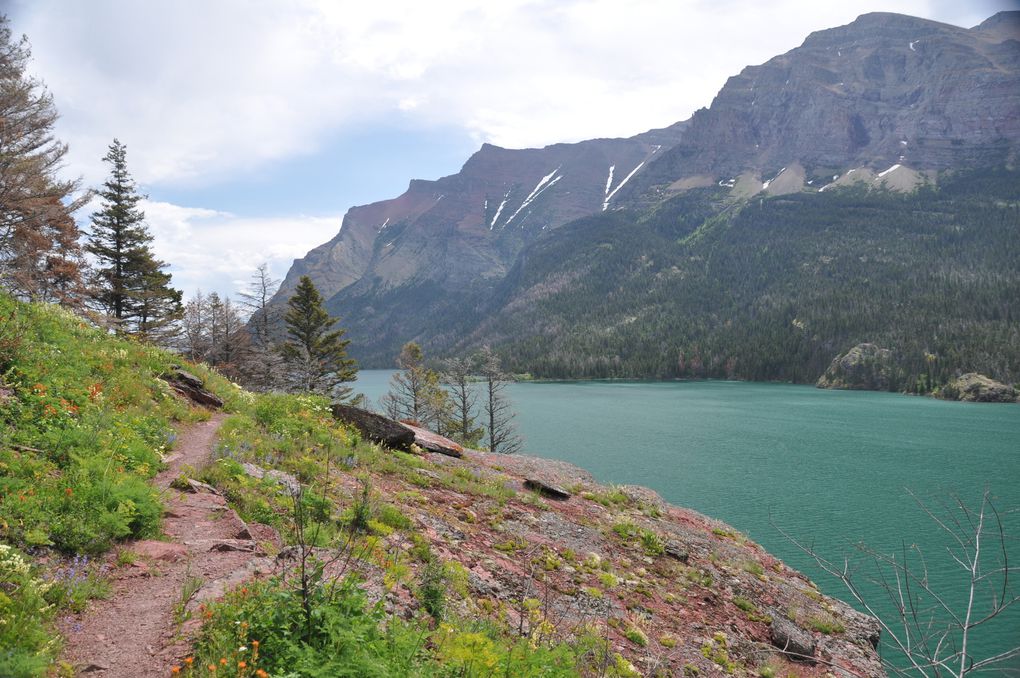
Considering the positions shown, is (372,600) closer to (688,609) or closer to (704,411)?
(688,609)

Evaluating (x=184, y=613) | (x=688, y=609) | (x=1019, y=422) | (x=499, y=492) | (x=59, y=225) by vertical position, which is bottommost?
(x=1019, y=422)

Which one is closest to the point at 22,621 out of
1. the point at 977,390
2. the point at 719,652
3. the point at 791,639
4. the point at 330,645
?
the point at 330,645

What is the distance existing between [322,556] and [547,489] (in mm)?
10668

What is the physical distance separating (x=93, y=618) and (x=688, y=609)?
10.8 metres

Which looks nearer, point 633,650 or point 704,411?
point 633,650

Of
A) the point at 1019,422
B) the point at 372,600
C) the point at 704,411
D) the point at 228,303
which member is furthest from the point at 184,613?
the point at 1019,422

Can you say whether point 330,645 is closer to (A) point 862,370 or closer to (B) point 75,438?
(B) point 75,438

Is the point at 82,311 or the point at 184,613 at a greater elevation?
the point at 82,311

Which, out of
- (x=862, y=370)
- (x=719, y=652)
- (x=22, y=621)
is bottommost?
(x=862, y=370)

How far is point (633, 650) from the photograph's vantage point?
9008mm

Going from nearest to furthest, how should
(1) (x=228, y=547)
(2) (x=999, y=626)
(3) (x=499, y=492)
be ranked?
(1) (x=228, y=547) → (3) (x=499, y=492) → (2) (x=999, y=626)

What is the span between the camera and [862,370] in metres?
140

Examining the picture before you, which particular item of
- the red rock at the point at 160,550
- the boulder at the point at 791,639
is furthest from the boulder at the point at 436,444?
the boulder at the point at 791,639

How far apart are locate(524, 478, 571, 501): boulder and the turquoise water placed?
9.57 metres
